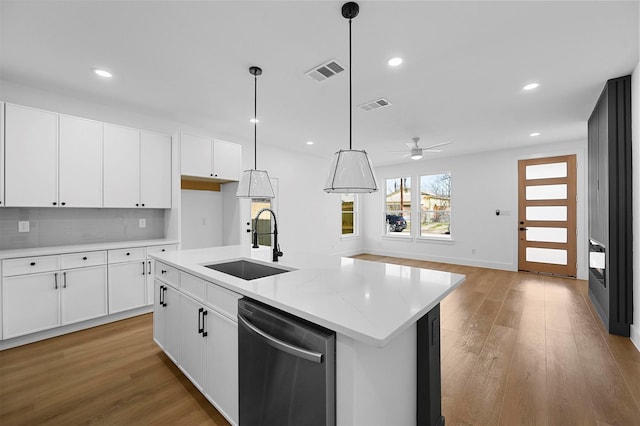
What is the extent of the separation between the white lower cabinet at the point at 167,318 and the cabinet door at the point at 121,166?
1626 mm

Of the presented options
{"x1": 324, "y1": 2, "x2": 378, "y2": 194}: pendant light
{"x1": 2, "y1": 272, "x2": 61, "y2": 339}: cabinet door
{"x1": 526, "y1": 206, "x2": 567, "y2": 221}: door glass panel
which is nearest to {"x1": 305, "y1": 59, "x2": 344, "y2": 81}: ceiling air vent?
{"x1": 324, "y1": 2, "x2": 378, "y2": 194}: pendant light

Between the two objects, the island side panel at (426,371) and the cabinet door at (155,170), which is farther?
the cabinet door at (155,170)

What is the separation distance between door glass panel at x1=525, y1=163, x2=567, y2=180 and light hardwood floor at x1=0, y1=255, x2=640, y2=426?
10.8 feet

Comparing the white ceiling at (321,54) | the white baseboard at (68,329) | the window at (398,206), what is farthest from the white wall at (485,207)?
the white baseboard at (68,329)

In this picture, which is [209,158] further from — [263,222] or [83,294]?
[83,294]

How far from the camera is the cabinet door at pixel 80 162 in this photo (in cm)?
314

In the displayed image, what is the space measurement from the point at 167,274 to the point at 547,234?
6.91m

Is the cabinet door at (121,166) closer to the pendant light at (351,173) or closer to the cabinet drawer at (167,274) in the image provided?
the cabinet drawer at (167,274)

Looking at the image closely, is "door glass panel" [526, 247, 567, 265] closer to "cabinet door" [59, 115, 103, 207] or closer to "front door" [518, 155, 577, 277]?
"front door" [518, 155, 577, 277]

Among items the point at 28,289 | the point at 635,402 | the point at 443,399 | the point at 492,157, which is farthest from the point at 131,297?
the point at 492,157

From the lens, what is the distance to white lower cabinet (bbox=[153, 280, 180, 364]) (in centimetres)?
224

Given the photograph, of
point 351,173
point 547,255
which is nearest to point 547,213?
point 547,255

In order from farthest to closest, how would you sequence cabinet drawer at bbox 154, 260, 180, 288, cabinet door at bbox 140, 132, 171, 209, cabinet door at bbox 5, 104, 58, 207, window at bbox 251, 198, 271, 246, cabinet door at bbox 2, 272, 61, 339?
window at bbox 251, 198, 271, 246 → cabinet door at bbox 140, 132, 171, 209 → cabinet door at bbox 5, 104, 58, 207 → cabinet door at bbox 2, 272, 61, 339 → cabinet drawer at bbox 154, 260, 180, 288

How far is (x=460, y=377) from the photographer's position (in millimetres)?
2271
